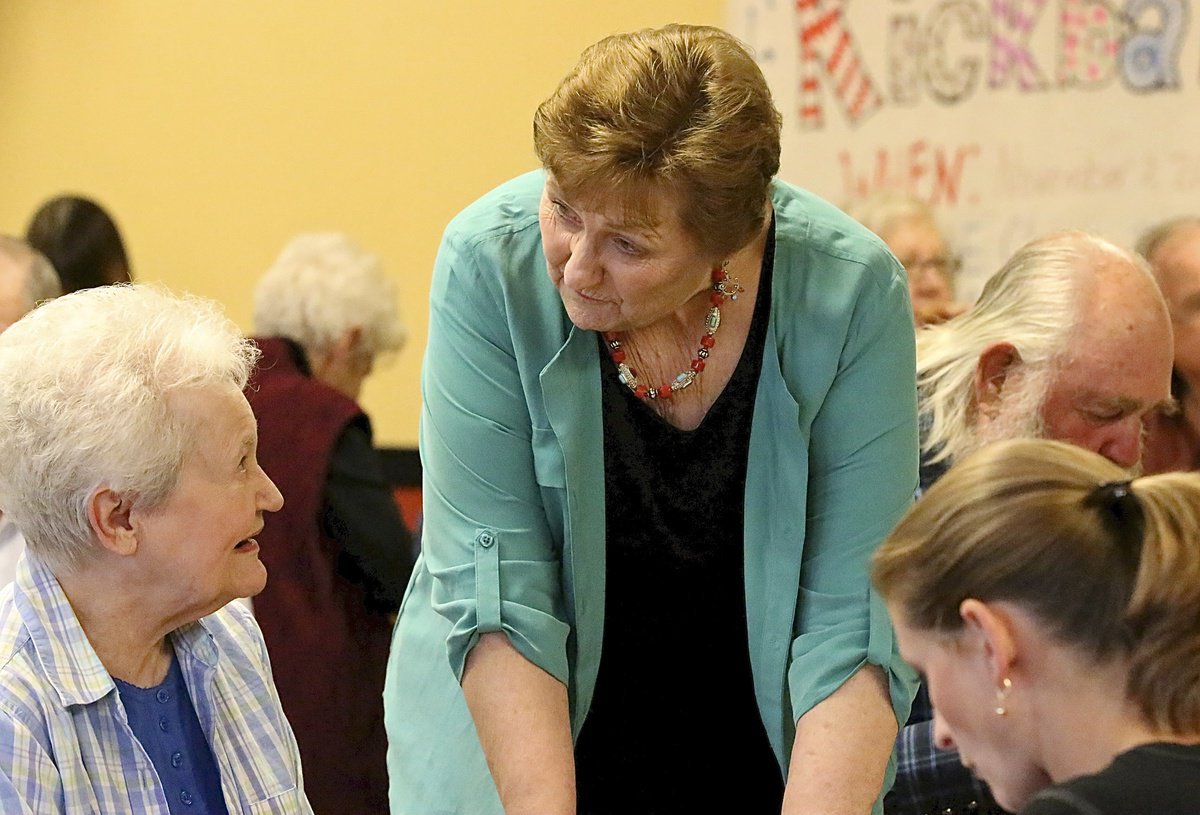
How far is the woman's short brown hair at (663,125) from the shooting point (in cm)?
162

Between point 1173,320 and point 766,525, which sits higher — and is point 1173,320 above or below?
below

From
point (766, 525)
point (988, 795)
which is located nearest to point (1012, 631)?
point (766, 525)

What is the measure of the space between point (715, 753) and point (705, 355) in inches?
20.8

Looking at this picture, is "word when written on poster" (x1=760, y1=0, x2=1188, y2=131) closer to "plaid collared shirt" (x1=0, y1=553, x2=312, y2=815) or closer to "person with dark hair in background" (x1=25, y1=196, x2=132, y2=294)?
"person with dark hair in background" (x1=25, y1=196, x2=132, y2=294)

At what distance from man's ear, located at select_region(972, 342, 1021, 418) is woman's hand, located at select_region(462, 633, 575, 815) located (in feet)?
2.91

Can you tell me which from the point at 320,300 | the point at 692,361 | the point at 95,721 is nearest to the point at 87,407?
the point at 95,721

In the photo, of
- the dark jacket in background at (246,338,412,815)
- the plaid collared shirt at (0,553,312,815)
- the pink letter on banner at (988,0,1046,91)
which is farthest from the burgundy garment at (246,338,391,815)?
the pink letter on banner at (988,0,1046,91)

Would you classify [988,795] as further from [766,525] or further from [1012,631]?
[1012,631]

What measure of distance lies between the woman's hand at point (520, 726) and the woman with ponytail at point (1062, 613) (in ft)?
1.69

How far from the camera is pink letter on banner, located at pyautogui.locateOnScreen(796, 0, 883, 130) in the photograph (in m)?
4.27

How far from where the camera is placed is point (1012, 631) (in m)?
1.36

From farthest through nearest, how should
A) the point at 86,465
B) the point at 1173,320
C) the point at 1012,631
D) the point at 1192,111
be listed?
1. the point at 1192,111
2. the point at 1173,320
3. the point at 86,465
4. the point at 1012,631

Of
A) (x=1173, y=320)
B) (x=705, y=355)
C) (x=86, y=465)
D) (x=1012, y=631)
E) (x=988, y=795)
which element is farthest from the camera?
(x=1173, y=320)

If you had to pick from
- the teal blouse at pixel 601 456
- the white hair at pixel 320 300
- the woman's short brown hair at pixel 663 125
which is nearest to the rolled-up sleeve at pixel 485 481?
the teal blouse at pixel 601 456
